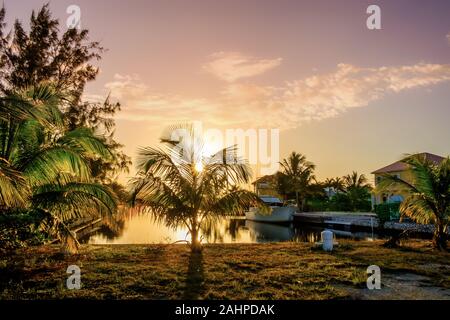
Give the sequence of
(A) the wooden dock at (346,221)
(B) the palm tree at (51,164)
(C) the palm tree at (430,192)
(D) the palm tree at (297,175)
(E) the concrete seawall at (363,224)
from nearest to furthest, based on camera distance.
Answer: (B) the palm tree at (51,164), (C) the palm tree at (430,192), (E) the concrete seawall at (363,224), (A) the wooden dock at (346,221), (D) the palm tree at (297,175)

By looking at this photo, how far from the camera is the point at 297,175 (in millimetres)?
48250

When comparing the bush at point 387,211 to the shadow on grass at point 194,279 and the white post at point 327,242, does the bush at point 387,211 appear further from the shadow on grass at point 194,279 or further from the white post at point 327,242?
the shadow on grass at point 194,279

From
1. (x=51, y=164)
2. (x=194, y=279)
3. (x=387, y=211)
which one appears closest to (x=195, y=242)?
(x=194, y=279)

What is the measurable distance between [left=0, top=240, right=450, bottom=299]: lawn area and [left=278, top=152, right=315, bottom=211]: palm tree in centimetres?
3794

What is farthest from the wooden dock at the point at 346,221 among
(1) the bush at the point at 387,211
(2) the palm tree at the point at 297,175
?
(2) the palm tree at the point at 297,175

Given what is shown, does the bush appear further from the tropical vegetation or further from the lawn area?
the tropical vegetation

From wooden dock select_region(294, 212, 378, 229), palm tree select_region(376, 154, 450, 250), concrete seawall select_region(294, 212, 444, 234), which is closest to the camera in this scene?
palm tree select_region(376, 154, 450, 250)

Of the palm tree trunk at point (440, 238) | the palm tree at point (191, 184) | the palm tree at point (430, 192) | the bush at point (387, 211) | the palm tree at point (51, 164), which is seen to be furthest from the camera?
the bush at point (387, 211)

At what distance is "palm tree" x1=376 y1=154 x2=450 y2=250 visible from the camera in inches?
415

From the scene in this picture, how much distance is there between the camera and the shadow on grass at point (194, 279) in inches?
210

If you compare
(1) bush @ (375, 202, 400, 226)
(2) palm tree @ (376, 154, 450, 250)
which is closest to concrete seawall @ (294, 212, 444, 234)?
(1) bush @ (375, 202, 400, 226)

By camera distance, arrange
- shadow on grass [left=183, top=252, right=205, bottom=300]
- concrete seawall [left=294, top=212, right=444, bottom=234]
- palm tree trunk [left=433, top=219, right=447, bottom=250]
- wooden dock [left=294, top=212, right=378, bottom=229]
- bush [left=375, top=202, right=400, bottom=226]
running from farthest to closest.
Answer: wooden dock [left=294, top=212, right=378, bottom=229], bush [left=375, top=202, right=400, bottom=226], concrete seawall [left=294, top=212, right=444, bottom=234], palm tree trunk [left=433, top=219, right=447, bottom=250], shadow on grass [left=183, top=252, right=205, bottom=300]

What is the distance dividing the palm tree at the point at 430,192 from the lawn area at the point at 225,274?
0.92 metres
